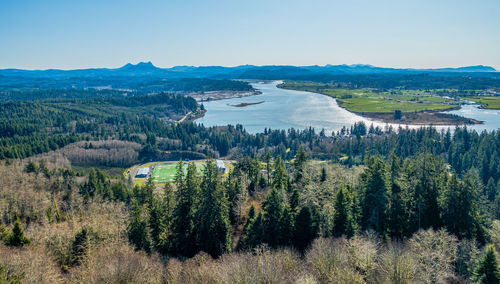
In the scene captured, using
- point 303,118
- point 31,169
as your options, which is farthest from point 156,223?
point 303,118

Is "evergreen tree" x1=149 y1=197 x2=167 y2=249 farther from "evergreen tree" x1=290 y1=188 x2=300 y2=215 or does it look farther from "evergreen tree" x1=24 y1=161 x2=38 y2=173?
"evergreen tree" x1=24 y1=161 x2=38 y2=173

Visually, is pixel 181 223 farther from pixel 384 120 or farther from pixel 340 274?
pixel 384 120

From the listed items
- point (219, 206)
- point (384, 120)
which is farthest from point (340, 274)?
point (384, 120)

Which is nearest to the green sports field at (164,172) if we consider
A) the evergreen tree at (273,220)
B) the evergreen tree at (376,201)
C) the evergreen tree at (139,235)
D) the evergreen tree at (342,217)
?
the evergreen tree at (139,235)

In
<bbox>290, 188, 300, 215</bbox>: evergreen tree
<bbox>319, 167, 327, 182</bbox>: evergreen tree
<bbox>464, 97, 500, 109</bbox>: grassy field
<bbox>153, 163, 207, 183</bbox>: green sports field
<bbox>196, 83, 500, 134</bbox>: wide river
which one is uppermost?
<bbox>464, 97, 500, 109</bbox>: grassy field

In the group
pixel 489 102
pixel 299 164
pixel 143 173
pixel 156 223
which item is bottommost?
pixel 143 173

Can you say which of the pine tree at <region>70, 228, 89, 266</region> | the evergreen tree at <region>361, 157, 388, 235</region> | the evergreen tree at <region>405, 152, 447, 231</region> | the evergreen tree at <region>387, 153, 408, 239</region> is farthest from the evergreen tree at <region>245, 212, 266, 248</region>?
the evergreen tree at <region>405, 152, 447, 231</region>

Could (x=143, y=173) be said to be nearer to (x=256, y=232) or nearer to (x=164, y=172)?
(x=164, y=172)
